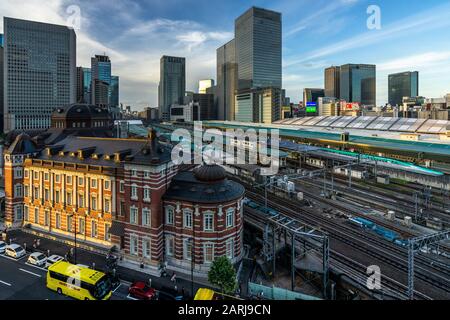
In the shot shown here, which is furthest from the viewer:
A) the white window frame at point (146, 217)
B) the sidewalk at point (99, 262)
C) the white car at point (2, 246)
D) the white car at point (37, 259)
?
the white car at point (2, 246)

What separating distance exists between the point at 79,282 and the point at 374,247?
3963cm

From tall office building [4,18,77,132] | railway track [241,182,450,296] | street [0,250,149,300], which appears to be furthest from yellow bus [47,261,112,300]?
tall office building [4,18,77,132]

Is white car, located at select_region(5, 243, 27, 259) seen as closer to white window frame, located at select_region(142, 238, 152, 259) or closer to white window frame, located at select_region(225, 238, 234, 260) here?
white window frame, located at select_region(142, 238, 152, 259)

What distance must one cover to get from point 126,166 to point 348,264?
107ft

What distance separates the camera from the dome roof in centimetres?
4375

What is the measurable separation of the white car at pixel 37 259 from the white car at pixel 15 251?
2.83 meters

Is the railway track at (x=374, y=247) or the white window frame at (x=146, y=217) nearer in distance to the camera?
the railway track at (x=374, y=247)

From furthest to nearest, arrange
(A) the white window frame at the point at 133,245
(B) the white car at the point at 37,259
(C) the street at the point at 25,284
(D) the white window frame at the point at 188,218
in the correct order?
(A) the white window frame at the point at 133,245, (B) the white car at the point at 37,259, (D) the white window frame at the point at 188,218, (C) the street at the point at 25,284

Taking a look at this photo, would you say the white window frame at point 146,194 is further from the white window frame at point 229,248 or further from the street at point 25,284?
the white window frame at point 229,248

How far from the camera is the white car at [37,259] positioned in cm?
4428

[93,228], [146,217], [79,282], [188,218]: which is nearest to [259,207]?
[188,218]

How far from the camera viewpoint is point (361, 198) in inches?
2864

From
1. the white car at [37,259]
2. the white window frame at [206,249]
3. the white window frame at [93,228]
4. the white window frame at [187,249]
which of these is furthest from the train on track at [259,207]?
the white car at [37,259]

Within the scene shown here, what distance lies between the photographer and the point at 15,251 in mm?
46625
